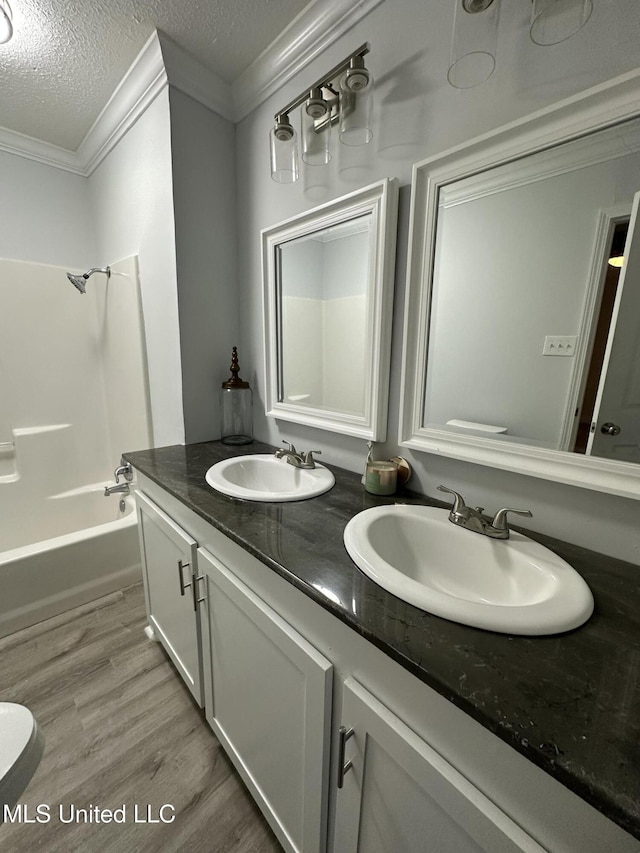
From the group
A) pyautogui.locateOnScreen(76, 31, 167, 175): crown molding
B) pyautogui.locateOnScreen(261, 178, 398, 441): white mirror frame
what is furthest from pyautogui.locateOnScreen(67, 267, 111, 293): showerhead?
pyautogui.locateOnScreen(261, 178, 398, 441): white mirror frame

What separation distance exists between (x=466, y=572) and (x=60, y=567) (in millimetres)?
1812

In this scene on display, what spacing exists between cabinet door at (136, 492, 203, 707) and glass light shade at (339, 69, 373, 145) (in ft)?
4.34

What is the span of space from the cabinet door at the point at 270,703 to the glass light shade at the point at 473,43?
Result: 133 centimetres

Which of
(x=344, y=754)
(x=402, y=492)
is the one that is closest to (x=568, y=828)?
(x=344, y=754)

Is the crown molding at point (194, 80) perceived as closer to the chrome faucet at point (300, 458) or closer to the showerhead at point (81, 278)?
the showerhead at point (81, 278)

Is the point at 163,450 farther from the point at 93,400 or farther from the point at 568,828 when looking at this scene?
the point at 568,828

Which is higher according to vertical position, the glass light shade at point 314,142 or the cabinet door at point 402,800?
the glass light shade at point 314,142

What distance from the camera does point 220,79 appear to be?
142 cm

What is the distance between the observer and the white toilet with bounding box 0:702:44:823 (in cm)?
63

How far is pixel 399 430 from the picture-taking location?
109cm

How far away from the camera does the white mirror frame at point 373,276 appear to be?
40.4 inches

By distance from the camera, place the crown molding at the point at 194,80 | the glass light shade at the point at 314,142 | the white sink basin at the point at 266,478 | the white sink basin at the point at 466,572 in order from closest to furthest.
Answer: the white sink basin at the point at 466,572, the white sink basin at the point at 266,478, the glass light shade at the point at 314,142, the crown molding at the point at 194,80

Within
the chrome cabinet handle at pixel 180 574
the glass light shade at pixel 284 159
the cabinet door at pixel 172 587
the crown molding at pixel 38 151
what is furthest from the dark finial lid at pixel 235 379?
the crown molding at pixel 38 151

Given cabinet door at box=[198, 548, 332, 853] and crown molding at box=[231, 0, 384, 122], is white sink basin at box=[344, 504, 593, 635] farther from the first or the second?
crown molding at box=[231, 0, 384, 122]
